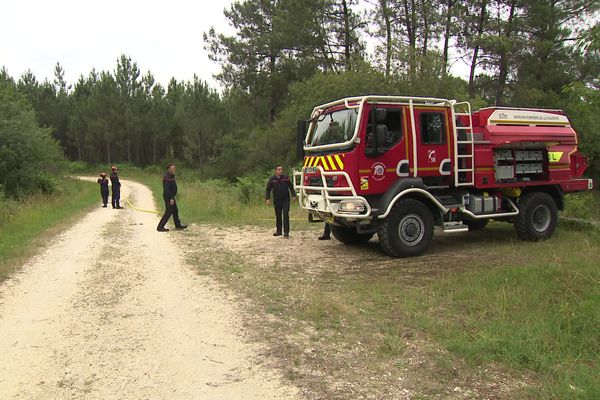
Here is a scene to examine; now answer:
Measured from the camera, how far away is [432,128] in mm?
8992

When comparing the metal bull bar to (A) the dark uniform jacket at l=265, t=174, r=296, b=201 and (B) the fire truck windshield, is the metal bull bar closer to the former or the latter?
(B) the fire truck windshield

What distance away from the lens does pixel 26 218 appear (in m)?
15.1

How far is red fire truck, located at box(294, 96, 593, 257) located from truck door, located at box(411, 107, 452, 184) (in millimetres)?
19

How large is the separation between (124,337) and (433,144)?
6.42 metres

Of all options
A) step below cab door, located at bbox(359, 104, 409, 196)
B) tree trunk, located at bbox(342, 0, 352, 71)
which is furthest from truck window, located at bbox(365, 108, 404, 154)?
tree trunk, located at bbox(342, 0, 352, 71)

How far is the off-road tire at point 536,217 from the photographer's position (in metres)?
10.0

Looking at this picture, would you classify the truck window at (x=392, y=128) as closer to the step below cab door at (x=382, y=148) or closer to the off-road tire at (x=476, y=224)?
the step below cab door at (x=382, y=148)

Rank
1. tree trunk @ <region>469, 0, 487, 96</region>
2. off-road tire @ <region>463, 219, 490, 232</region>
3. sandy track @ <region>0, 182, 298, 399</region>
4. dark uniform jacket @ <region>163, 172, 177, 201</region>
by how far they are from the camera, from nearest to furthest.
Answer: sandy track @ <region>0, 182, 298, 399</region> → off-road tire @ <region>463, 219, 490, 232</region> → dark uniform jacket @ <region>163, 172, 177, 201</region> → tree trunk @ <region>469, 0, 487, 96</region>

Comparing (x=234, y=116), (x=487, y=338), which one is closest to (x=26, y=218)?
(x=487, y=338)

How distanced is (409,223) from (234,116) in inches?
1230

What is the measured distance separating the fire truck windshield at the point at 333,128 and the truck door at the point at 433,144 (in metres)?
1.25

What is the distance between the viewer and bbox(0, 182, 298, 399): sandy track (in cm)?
385

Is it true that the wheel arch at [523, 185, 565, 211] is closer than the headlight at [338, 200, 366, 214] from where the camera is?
No

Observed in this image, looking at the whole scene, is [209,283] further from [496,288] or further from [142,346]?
[496,288]
